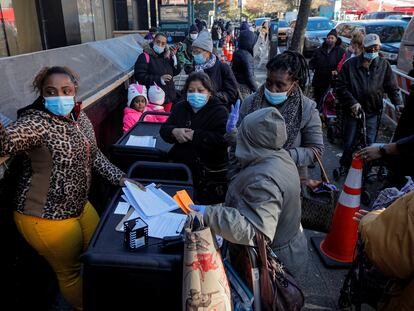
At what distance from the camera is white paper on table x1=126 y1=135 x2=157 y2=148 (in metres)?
3.48

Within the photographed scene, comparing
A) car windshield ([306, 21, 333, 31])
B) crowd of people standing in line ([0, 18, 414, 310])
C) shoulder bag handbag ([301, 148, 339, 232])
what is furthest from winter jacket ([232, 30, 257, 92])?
car windshield ([306, 21, 333, 31])

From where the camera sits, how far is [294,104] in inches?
109

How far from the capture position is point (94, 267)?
5.93 feet

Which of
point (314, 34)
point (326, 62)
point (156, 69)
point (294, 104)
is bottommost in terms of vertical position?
point (314, 34)

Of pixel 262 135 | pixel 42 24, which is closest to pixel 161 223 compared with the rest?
pixel 262 135

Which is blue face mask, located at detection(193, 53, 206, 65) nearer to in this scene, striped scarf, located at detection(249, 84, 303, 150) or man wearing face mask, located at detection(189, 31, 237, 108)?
man wearing face mask, located at detection(189, 31, 237, 108)

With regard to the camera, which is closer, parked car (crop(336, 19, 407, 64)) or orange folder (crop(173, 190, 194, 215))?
orange folder (crop(173, 190, 194, 215))

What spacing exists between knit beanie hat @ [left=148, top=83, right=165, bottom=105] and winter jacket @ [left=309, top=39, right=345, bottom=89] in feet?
12.1

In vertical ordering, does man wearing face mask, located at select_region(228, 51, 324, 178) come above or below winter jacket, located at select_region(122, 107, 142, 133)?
above

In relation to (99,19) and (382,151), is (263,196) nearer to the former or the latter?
(382,151)

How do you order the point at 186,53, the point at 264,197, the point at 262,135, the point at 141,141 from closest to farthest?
the point at 264,197 → the point at 262,135 → the point at 141,141 → the point at 186,53

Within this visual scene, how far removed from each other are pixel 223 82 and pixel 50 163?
318 centimetres

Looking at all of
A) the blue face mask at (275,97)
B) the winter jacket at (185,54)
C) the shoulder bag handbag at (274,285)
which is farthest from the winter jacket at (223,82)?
the winter jacket at (185,54)

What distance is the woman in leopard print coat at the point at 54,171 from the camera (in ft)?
6.87
